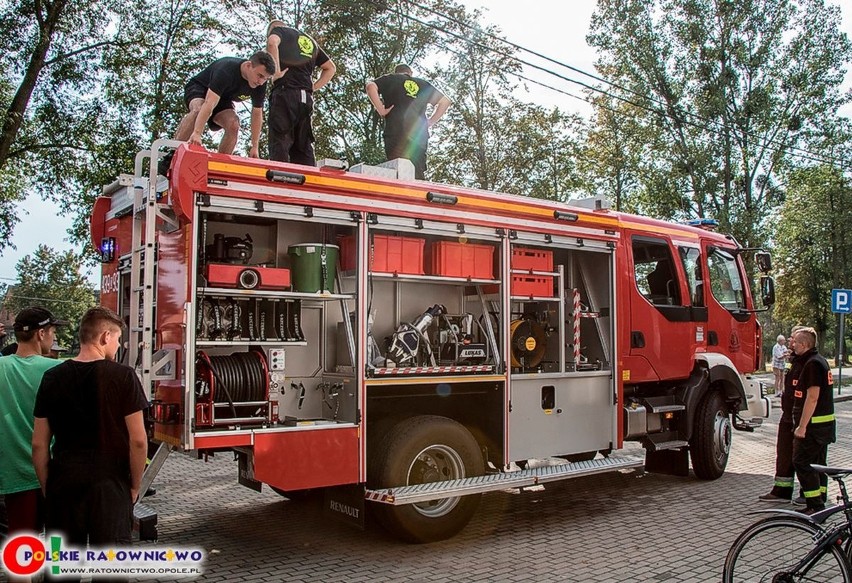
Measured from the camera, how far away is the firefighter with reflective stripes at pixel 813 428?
7133 millimetres

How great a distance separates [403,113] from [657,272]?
3.63 metres

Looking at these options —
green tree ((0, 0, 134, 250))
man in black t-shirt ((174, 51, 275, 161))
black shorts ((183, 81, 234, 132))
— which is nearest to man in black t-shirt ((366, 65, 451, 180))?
man in black t-shirt ((174, 51, 275, 161))

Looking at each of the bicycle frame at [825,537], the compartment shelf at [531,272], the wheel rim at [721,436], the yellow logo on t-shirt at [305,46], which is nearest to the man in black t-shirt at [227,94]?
the yellow logo on t-shirt at [305,46]

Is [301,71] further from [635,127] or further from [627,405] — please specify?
[635,127]

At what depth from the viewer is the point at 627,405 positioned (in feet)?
27.1

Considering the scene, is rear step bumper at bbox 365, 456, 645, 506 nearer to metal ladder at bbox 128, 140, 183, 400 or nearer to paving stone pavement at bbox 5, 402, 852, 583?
paving stone pavement at bbox 5, 402, 852, 583

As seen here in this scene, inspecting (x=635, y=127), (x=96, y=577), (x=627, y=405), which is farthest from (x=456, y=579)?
(x=635, y=127)

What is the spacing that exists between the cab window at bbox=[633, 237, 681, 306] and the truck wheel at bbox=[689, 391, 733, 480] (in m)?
1.29

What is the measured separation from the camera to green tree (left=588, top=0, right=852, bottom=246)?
27156mm

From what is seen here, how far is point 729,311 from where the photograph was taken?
9578mm

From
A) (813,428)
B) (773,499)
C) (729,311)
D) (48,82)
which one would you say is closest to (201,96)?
(813,428)

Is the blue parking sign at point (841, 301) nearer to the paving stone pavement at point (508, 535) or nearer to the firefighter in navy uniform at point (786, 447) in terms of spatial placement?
the paving stone pavement at point (508, 535)

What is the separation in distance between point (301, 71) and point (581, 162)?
66.1 feet

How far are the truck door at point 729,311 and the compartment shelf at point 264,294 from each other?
5.40 m
